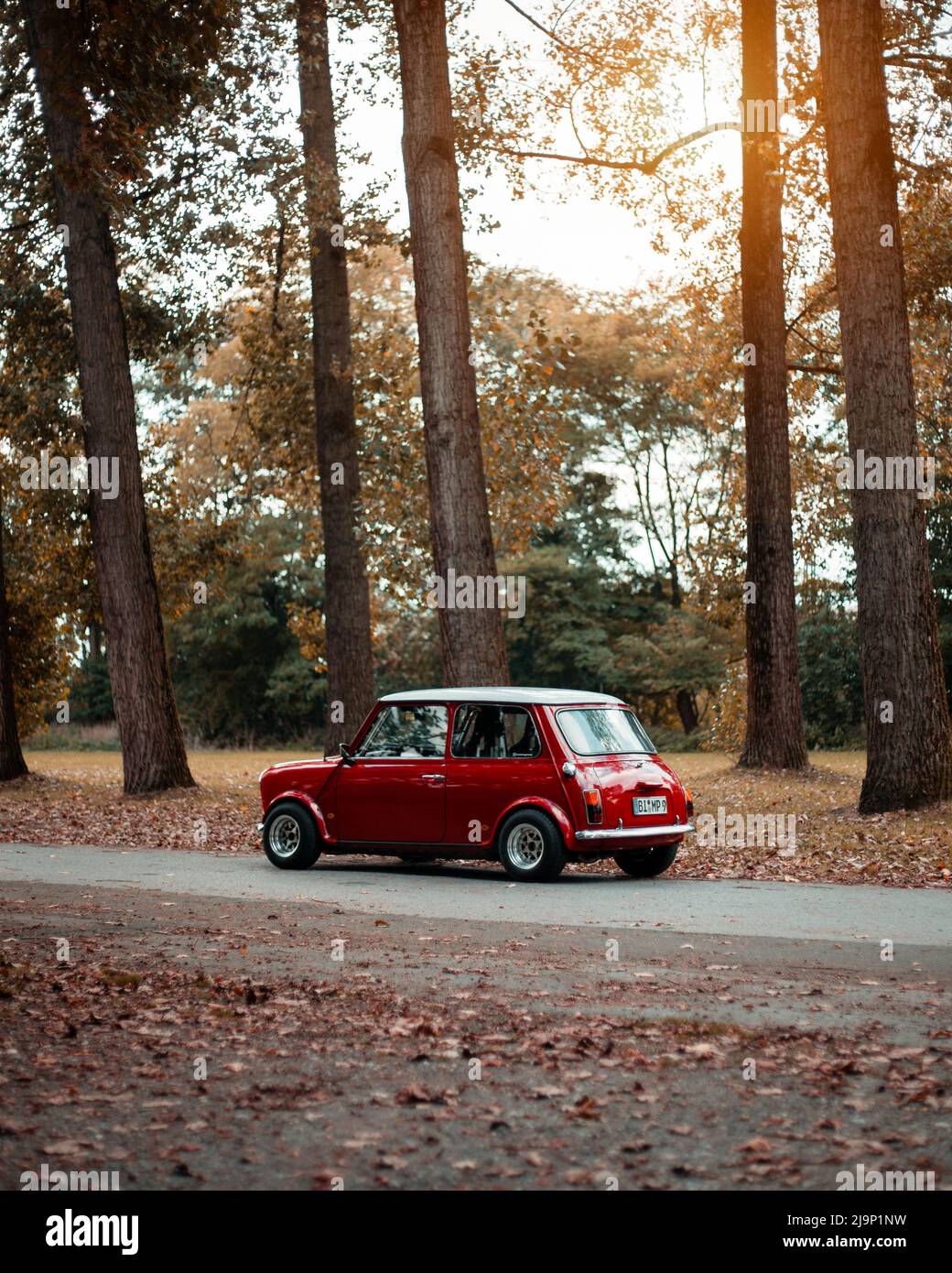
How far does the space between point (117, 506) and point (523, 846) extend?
41.6 ft

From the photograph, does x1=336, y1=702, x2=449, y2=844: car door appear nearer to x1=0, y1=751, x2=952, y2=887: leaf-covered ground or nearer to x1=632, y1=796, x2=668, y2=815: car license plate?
x1=632, y1=796, x2=668, y2=815: car license plate

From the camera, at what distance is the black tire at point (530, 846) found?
13.7 metres

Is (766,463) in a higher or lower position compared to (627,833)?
higher

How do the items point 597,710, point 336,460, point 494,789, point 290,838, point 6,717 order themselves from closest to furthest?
point 494,789
point 597,710
point 290,838
point 336,460
point 6,717

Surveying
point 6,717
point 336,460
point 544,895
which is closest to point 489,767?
point 544,895

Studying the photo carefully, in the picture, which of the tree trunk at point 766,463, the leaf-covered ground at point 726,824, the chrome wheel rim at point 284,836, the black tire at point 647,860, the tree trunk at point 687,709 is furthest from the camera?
the tree trunk at point 687,709

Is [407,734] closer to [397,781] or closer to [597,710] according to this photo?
[397,781]

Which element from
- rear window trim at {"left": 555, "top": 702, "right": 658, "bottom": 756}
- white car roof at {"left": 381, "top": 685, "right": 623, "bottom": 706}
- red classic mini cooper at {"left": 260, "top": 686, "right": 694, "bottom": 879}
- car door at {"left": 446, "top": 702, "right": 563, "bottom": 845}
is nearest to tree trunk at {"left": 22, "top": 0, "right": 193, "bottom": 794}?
red classic mini cooper at {"left": 260, "top": 686, "right": 694, "bottom": 879}

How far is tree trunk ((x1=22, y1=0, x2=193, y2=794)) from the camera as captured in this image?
80.7 ft

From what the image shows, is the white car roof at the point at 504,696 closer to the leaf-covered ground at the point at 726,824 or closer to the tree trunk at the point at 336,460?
the leaf-covered ground at the point at 726,824

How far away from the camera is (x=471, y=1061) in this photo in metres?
6.86

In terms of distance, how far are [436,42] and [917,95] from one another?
10846mm

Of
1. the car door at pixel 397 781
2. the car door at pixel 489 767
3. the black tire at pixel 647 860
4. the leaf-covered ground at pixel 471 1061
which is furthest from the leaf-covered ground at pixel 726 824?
the leaf-covered ground at pixel 471 1061

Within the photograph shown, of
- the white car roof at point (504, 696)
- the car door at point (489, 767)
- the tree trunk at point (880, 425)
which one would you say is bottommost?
the car door at point (489, 767)
